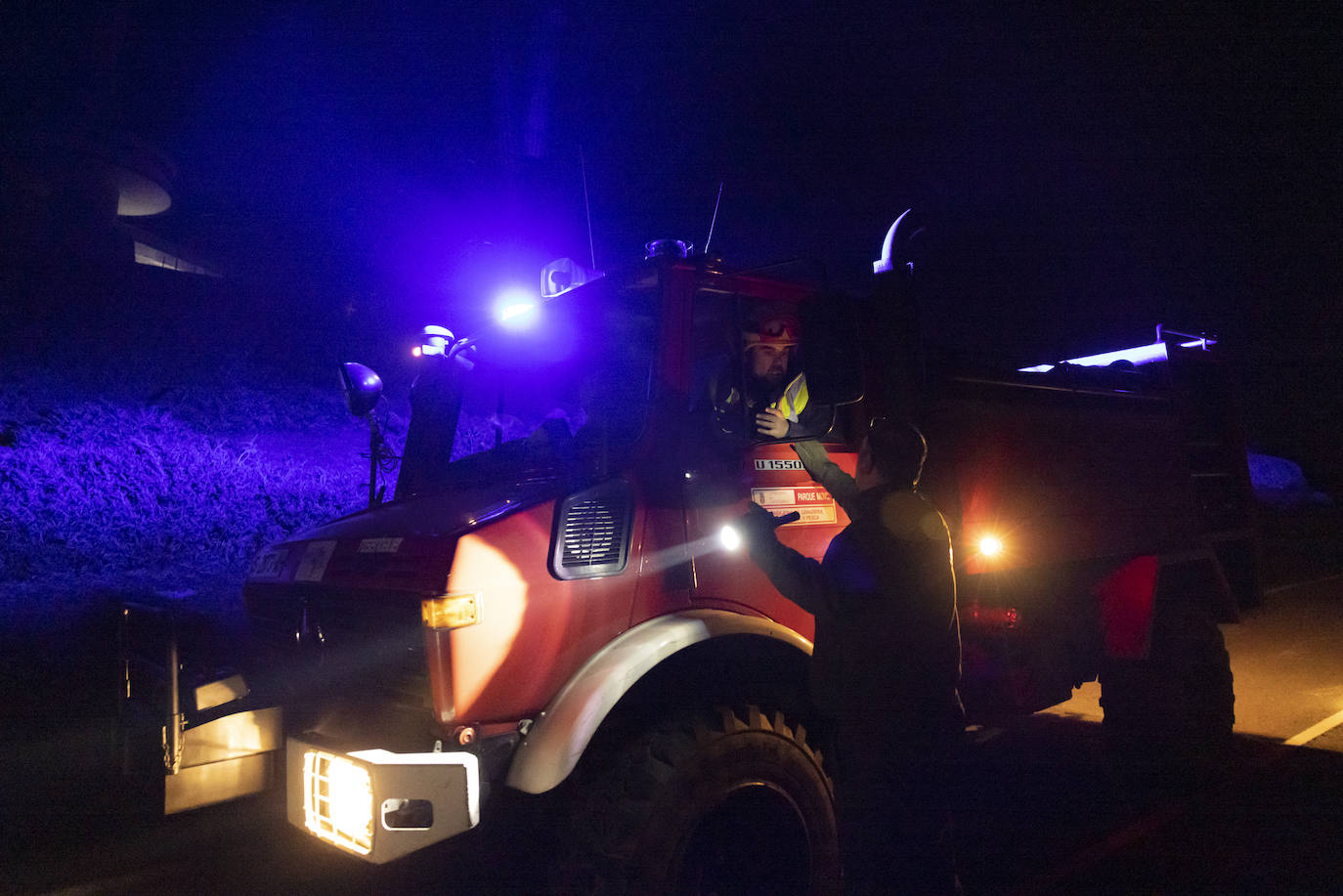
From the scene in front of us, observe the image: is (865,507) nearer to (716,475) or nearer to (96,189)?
(716,475)

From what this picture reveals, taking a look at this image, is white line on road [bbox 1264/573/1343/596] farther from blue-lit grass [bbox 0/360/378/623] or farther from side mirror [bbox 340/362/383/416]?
blue-lit grass [bbox 0/360/378/623]

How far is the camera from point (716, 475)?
262cm

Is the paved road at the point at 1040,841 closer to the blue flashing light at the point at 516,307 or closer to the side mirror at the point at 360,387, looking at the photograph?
the side mirror at the point at 360,387

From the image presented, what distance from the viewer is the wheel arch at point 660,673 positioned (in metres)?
2.04

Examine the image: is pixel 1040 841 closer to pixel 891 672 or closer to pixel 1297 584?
pixel 891 672

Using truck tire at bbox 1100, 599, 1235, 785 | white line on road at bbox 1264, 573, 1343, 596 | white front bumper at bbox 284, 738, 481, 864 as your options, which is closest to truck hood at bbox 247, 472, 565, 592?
white front bumper at bbox 284, 738, 481, 864

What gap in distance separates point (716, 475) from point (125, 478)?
29.3 feet

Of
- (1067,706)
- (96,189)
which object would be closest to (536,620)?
(1067,706)

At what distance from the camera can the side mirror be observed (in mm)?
3236

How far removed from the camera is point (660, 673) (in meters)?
2.38

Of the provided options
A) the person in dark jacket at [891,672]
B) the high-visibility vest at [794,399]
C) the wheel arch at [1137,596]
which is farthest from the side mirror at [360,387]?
the wheel arch at [1137,596]

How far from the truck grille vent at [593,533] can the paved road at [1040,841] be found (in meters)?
0.92

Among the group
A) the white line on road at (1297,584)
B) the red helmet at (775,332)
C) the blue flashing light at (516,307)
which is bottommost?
the white line on road at (1297,584)

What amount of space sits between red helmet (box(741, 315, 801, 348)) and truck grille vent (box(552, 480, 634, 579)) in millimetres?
773
